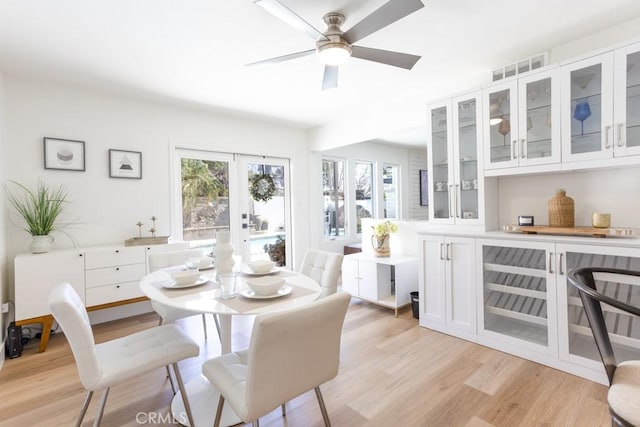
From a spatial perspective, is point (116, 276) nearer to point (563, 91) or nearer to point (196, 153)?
point (196, 153)

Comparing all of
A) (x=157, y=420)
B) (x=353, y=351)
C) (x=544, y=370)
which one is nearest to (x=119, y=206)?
(x=157, y=420)

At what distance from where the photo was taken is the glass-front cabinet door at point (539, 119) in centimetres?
232

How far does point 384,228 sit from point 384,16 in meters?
2.39

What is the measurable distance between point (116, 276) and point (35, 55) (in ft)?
6.59

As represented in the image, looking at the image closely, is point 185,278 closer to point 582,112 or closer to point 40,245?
point 40,245

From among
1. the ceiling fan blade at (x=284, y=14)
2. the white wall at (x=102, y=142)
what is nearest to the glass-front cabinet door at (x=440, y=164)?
the ceiling fan blade at (x=284, y=14)

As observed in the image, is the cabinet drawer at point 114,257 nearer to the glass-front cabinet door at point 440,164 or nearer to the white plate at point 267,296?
the white plate at point 267,296

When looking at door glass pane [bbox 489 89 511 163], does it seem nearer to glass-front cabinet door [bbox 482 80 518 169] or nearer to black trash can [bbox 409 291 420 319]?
glass-front cabinet door [bbox 482 80 518 169]

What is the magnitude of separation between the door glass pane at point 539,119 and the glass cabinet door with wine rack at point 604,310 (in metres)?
0.77

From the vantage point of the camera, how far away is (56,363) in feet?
8.18

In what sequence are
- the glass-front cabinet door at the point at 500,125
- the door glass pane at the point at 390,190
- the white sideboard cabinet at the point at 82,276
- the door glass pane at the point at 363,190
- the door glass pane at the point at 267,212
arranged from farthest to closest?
the door glass pane at the point at 390,190 → the door glass pane at the point at 363,190 → the door glass pane at the point at 267,212 → the white sideboard cabinet at the point at 82,276 → the glass-front cabinet door at the point at 500,125

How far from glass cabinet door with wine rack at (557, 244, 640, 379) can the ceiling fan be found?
5.80 ft

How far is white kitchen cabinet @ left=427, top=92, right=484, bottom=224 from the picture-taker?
2781 millimetres

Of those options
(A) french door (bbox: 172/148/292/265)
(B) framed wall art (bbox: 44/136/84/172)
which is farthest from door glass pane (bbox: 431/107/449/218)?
(B) framed wall art (bbox: 44/136/84/172)
